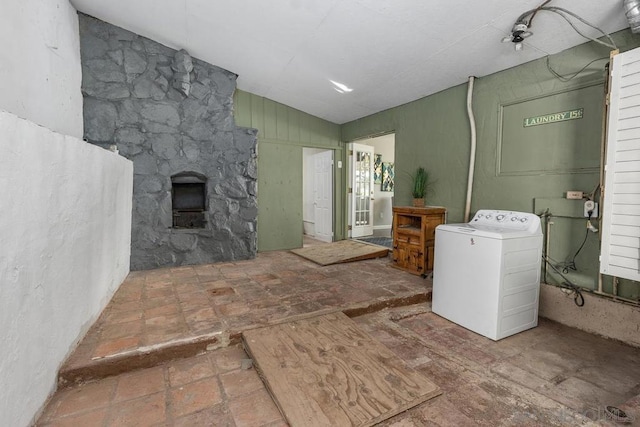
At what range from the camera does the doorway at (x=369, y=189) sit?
A: 17.9ft

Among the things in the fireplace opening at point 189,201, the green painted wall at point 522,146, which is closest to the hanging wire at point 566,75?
the green painted wall at point 522,146

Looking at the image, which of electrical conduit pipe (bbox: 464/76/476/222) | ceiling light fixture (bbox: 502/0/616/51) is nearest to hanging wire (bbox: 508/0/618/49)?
ceiling light fixture (bbox: 502/0/616/51)

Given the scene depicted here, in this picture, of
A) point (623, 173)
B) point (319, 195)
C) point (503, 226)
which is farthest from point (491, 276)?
point (319, 195)

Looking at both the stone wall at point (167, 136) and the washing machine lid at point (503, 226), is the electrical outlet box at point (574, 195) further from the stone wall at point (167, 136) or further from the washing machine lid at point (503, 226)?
the stone wall at point (167, 136)

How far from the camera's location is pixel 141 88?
345 centimetres

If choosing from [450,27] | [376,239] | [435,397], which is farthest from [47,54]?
[376,239]

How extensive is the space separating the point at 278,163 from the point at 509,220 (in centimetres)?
321

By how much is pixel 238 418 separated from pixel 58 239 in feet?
4.24

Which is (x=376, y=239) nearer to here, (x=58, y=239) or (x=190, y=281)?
(x=190, y=281)

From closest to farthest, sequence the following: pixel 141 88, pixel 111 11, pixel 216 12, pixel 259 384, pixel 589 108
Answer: pixel 259 384
pixel 589 108
pixel 216 12
pixel 111 11
pixel 141 88

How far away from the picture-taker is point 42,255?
1392 mm

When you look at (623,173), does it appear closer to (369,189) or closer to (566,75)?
(566,75)

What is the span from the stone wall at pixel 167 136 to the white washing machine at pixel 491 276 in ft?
8.28

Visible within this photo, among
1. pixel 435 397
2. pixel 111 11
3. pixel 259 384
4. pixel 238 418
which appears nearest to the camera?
pixel 238 418
